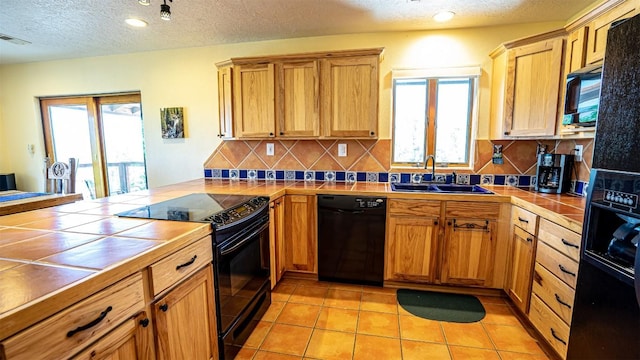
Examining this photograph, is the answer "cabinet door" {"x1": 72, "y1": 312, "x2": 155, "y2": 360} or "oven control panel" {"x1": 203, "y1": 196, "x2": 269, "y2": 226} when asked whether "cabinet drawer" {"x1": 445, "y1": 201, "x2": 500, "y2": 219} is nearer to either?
"oven control panel" {"x1": 203, "y1": 196, "x2": 269, "y2": 226}

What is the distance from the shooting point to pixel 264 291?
2053mm

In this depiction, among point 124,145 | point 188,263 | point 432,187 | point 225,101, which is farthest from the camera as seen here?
point 124,145

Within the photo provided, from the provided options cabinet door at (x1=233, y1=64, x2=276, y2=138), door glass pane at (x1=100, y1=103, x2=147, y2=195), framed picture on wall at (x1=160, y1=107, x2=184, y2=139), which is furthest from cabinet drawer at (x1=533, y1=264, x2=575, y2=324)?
door glass pane at (x1=100, y1=103, x2=147, y2=195)

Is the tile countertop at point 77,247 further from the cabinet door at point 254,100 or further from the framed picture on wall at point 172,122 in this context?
the framed picture on wall at point 172,122

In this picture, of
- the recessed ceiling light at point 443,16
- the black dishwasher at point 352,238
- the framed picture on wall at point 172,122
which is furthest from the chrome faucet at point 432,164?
the framed picture on wall at point 172,122

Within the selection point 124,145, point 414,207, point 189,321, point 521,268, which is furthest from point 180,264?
point 124,145

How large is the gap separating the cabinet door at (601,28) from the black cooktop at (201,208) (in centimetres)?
225

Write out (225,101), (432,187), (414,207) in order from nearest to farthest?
(414,207) → (432,187) → (225,101)

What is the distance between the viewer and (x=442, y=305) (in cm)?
221

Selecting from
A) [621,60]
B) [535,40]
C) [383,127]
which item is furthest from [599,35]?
[383,127]

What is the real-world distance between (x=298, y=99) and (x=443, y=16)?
1411mm

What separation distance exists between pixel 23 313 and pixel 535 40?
10.2 feet

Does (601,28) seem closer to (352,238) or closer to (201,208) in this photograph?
(352,238)

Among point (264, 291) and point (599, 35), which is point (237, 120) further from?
point (599, 35)
